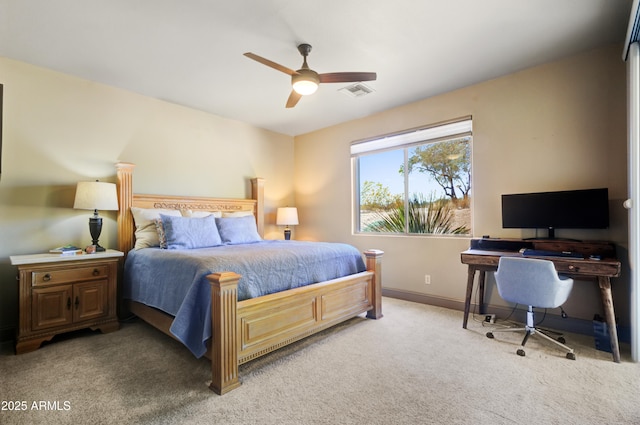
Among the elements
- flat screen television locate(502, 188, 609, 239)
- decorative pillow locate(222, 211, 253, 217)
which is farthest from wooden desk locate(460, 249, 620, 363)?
decorative pillow locate(222, 211, 253, 217)

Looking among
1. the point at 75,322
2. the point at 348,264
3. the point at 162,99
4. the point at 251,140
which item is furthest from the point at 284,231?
the point at 75,322

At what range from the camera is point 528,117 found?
3166mm

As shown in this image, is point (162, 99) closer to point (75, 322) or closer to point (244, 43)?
point (244, 43)

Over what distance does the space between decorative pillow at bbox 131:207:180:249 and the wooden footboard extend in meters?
1.77

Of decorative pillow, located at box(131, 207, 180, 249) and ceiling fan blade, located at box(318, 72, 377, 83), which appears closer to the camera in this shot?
ceiling fan blade, located at box(318, 72, 377, 83)

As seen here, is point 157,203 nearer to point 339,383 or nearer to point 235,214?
point 235,214

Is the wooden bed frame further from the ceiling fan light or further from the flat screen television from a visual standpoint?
the ceiling fan light

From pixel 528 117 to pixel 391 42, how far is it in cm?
172

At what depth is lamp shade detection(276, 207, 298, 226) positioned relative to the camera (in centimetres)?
499

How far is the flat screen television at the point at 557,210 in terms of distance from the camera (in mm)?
2658

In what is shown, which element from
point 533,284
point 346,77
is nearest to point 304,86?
point 346,77

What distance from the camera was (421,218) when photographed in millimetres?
4129

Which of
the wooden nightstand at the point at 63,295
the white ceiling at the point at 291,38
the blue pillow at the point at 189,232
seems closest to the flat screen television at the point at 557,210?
the white ceiling at the point at 291,38

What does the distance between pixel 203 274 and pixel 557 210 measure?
3.21 metres
